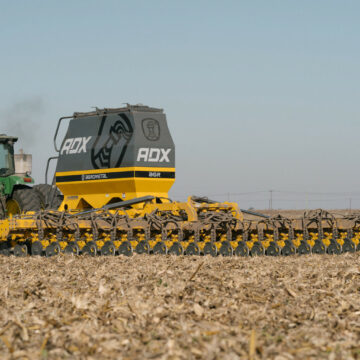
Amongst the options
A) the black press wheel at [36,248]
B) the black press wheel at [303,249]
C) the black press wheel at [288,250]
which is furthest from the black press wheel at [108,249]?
the black press wheel at [303,249]

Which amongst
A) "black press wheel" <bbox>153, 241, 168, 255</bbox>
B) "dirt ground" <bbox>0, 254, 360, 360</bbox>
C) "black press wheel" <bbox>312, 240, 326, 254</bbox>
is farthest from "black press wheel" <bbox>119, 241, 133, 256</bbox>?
"black press wheel" <bbox>312, 240, 326, 254</bbox>

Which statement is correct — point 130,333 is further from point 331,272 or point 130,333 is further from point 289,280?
point 331,272

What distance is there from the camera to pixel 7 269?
11.6 metres

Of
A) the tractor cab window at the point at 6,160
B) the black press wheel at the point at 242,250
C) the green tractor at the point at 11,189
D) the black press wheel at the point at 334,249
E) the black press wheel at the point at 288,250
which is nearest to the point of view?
the black press wheel at the point at 242,250

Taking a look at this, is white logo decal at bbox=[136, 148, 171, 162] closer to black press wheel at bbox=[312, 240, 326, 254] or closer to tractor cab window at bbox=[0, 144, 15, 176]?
black press wheel at bbox=[312, 240, 326, 254]

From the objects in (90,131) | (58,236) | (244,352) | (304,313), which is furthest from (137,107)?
(244,352)

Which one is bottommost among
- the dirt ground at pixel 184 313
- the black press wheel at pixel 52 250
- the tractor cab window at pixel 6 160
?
the black press wheel at pixel 52 250

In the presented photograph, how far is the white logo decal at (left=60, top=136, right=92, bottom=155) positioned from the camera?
1544cm

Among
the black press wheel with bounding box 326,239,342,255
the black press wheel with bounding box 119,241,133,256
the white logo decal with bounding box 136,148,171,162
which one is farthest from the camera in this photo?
the white logo decal with bounding box 136,148,171,162

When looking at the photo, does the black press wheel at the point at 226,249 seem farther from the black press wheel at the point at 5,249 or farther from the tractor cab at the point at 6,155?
the tractor cab at the point at 6,155

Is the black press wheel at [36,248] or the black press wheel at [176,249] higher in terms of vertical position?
the black press wheel at [176,249]

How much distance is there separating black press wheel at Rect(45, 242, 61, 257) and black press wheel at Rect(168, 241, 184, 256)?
230cm

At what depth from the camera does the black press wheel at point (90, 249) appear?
1338cm

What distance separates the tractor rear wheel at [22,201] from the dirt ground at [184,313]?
21.2ft
